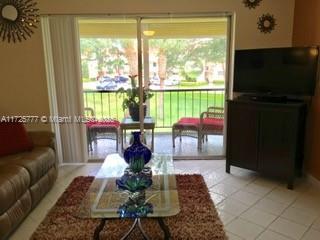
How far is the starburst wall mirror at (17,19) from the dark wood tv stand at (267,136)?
2.56 meters

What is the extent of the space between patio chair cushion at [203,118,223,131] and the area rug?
138 centimetres

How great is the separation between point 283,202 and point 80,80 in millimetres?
2734

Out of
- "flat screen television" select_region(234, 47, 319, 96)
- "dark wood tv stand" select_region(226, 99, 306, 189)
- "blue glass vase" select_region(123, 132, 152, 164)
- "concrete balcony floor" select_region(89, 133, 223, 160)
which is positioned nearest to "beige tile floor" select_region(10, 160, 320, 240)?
"dark wood tv stand" select_region(226, 99, 306, 189)

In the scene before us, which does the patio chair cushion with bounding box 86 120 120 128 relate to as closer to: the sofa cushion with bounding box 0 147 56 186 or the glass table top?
the sofa cushion with bounding box 0 147 56 186

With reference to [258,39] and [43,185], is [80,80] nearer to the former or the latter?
[43,185]

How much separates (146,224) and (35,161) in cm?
121

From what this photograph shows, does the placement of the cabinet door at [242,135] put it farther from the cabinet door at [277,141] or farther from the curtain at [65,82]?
the curtain at [65,82]

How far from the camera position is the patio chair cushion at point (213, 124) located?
Answer: 397 centimetres

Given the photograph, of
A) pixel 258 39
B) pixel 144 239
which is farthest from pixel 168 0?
pixel 144 239

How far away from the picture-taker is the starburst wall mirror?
3297mm

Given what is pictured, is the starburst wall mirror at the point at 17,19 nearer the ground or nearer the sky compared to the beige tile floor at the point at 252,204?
nearer the sky

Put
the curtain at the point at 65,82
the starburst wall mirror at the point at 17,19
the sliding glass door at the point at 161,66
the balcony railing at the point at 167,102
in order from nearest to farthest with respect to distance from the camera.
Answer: the starburst wall mirror at the point at 17,19 < the curtain at the point at 65,82 < the sliding glass door at the point at 161,66 < the balcony railing at the point at 167,102

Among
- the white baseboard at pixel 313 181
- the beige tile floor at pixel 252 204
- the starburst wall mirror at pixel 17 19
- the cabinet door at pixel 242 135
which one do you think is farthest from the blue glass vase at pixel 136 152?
the starburst wall mirror at pixel 17 19

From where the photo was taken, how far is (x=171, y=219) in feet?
7.82
